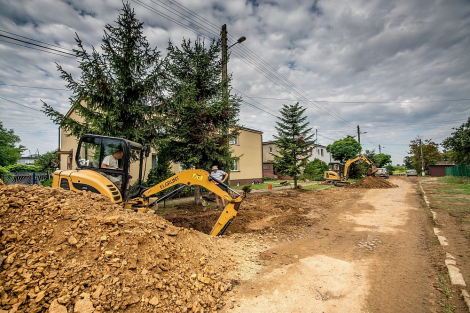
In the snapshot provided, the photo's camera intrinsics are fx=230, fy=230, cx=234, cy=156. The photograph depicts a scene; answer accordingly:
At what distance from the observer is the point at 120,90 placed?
845 cm

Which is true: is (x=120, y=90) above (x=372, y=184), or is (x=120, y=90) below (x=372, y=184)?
above

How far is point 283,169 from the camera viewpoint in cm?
1775

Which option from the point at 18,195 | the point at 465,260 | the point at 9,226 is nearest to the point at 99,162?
the point at 18,195

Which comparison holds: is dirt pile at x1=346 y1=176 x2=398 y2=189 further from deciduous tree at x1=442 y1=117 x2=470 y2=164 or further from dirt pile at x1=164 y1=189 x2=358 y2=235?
dirt pile at x1=164 y1=189 x2=358 y2=235

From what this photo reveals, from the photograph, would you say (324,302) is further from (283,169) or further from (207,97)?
(283,169)

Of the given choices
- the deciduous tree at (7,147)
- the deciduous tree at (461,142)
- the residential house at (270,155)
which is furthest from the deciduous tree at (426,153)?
the deciduous tree at (7,147)

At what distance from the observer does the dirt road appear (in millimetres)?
3045

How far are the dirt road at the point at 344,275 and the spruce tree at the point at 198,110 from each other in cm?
540

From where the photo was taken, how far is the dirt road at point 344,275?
304 cm

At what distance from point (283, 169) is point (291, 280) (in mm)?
14435

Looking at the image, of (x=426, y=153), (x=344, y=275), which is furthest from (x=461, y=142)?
(x=426, y=153)

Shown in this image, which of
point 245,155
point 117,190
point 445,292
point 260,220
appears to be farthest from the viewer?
point 245,155

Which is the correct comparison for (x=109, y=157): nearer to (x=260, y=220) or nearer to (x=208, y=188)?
(x=208, y=188)

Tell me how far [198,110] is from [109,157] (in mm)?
4794
